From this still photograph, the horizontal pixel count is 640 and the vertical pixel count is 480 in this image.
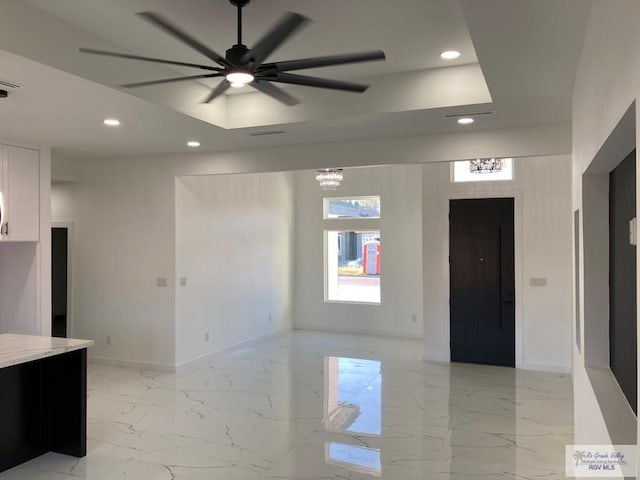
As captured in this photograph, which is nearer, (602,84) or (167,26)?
(602,84)

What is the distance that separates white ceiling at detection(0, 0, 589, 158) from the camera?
286cm

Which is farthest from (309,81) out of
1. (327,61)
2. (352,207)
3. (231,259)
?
(352,207)

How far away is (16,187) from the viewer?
5.26 meters

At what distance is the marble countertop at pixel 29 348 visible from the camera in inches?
128

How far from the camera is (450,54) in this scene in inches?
149

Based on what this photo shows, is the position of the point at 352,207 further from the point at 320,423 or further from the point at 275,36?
the point at 275,36

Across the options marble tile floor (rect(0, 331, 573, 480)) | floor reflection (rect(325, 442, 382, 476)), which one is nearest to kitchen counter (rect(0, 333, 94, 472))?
marble tile floor (rect(0, 331, 573, 480))

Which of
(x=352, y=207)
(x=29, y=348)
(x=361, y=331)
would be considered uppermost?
(x=352, y=207)

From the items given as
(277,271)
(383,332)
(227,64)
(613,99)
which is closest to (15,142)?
(227,64)

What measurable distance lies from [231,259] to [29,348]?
159 inches

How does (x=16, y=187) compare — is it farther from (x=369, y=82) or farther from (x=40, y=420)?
(x=369, y=82)

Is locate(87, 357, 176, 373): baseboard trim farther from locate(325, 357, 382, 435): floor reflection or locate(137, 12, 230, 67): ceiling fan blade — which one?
locate(137, 12, 230, 67): ceiling fan blade

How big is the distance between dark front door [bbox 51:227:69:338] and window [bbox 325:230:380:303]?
4.37 m

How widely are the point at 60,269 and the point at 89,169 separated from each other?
1.48m
